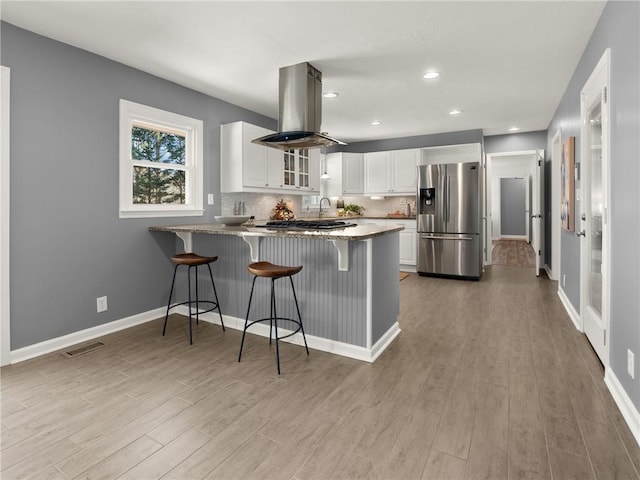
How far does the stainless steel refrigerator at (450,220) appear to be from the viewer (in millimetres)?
5680

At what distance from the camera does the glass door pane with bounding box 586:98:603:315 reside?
2887 millimetres

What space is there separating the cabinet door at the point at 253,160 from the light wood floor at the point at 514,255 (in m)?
5.37

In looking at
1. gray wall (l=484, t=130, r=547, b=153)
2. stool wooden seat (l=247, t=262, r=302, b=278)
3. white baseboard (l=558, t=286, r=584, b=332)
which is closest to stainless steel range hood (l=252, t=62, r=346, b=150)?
stool wooden seat (l=247, t=262, r=302, b=278)

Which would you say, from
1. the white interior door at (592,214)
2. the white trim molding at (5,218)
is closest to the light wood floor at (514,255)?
the white interior door at (592,214)

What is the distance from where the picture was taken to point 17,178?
2713mm

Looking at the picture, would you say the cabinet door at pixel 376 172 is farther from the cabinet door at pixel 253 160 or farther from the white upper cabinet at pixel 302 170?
the cabinet door at pixel 253 160

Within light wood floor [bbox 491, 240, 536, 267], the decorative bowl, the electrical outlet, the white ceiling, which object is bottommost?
the electrical outlet

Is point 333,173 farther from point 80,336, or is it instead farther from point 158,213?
point 80,336

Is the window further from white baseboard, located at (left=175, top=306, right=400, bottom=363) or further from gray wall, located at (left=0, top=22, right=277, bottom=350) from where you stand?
white baseboard, located at (left=175, top=306, right=400, bottom=363)

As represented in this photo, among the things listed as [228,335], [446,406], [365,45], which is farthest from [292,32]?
[446,406]

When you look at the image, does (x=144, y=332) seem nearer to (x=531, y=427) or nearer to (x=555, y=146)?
(x=531, y=427)

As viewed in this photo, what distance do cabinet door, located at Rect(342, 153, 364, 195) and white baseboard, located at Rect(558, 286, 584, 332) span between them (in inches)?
151

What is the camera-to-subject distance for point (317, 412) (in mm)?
2047

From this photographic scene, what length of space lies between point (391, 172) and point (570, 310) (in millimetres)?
3900
